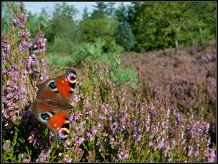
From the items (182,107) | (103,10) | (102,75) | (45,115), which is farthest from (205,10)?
(103,10)

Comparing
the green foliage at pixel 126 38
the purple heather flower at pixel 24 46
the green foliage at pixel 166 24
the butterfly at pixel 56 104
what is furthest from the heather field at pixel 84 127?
the green foliage at pixel 126 38

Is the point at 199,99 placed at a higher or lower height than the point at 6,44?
lower

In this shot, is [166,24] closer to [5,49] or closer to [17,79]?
[5,49]

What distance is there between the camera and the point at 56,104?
2.58 meters

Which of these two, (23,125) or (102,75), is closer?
(23,125)

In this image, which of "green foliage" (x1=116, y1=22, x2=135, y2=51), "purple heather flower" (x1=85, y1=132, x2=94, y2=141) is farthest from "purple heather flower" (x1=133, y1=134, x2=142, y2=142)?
"green foliage" (x1=116, y1=22, x2=135, y2=51)

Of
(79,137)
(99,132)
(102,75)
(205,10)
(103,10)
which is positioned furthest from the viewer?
(103,10)

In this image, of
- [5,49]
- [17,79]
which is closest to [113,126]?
[17,79]

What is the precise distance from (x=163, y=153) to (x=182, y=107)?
284 centimetres

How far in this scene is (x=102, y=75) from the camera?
4.09 meters

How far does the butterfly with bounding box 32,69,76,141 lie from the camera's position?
7.91 ft

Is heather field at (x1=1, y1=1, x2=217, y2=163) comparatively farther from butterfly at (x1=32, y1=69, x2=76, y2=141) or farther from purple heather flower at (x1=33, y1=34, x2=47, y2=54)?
butterfly at (x1=32, y1=69, x2=76, y2=141)

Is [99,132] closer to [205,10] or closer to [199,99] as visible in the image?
[199,99]

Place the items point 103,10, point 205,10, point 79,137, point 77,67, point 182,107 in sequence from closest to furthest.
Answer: point 79,137 < point 77,67 < point 182,107 < point 205,10 < point 103,10
